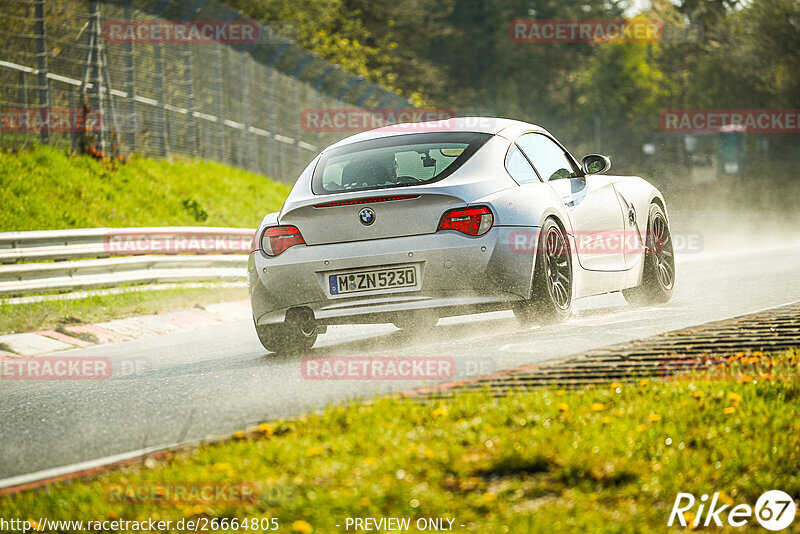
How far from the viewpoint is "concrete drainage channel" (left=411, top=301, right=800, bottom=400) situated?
6062 mm

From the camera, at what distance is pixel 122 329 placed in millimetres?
11953

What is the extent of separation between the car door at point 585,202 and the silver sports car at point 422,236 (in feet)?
0.08

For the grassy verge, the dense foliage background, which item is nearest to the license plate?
the grassy verge

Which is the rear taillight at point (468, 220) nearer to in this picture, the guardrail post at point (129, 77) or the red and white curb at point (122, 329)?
the red and white curb at point (122, 329)

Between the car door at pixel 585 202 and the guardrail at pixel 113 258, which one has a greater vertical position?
the car door at pixel 585 202

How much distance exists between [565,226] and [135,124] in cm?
1355

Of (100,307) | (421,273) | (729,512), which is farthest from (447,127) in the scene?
(100,307)

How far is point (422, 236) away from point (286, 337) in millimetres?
1502

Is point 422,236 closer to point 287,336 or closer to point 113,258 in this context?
point 287,336

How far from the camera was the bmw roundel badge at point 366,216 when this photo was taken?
7.69 metres

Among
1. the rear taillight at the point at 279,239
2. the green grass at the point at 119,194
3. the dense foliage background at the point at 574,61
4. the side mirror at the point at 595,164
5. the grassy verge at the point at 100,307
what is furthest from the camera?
the dense foliage background at the point at 574,61

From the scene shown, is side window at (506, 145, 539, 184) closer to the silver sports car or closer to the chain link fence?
→ the silver sports car

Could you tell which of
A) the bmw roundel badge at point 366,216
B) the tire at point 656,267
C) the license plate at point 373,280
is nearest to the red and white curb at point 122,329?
the license plate at point 373,280

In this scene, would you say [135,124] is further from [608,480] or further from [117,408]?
[608,480]
